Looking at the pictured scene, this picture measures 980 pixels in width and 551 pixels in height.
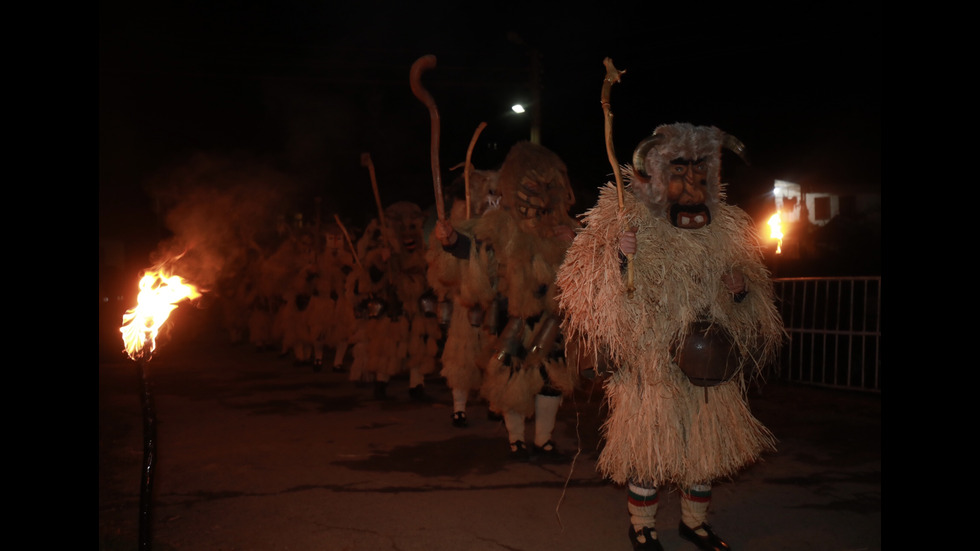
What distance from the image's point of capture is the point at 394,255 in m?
9.38

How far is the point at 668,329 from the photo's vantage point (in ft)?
11.6

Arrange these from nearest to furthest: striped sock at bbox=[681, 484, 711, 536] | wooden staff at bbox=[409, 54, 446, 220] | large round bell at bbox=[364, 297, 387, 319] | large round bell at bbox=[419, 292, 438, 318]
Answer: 1. striped sock at bbox=[681, 484, 711, 536]
2. wooden staff at bbox=[409, 54, 446, 220]
3. large round bell at bbox=[419, 292, 438, 318]
4. large round bell at bbox=[364, 297, 387, 319]

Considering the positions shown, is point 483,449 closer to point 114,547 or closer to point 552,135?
point 114,547

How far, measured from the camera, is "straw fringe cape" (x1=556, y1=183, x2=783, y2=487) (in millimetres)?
3500

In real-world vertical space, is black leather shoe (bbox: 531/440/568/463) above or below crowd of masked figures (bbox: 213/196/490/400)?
below

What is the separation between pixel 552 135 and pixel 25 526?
1623cm

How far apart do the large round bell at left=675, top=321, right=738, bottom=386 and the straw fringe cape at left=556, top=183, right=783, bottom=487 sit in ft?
0.18

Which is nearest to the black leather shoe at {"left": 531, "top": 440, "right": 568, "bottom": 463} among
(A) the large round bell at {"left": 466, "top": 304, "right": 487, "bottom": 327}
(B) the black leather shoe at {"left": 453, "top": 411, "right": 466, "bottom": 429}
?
(A) the large round bell at {"left": 466, "top": 304, "right": 487, "bottom": 327}

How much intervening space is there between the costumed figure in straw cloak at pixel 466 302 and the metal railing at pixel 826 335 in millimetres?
4401

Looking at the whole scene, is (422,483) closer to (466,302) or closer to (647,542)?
(466,302)

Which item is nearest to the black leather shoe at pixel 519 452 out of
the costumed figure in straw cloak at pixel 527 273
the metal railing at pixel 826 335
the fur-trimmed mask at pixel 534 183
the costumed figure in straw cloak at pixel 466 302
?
the costumed figure in straw cloak at pixel 527 273

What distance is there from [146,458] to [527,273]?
3213 millimetres

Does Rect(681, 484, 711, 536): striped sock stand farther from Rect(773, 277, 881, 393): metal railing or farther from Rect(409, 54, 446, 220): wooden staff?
Rect(773, 277, 881, 393): metal railing

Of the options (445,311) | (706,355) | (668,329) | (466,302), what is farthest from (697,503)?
(445,311)
